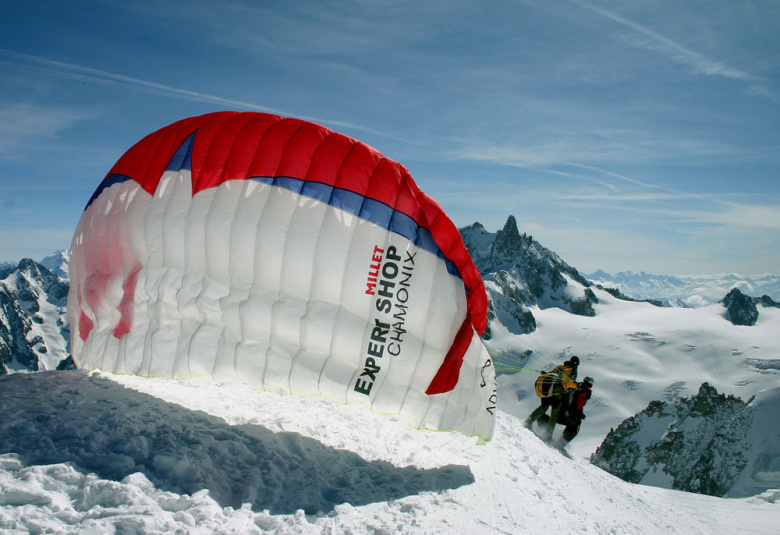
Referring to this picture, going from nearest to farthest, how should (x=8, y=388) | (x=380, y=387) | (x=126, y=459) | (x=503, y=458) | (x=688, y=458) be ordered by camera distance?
1. (x=126, y=459)
2. (x=380, y=387)
3. (x=8, y=388)
4. (x=503, y=458)
5. (x=688, y=458)

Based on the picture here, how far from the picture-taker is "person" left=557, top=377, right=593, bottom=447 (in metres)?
9.89

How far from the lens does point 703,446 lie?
64.4 m

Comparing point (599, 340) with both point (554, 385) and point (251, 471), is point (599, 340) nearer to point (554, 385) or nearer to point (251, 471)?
point (554, 385)

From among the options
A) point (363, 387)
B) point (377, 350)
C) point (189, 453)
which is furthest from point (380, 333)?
point (189, 453)

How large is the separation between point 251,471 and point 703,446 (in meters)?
77.1

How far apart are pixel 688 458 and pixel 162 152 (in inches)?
3038

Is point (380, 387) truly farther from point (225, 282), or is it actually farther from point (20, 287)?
point (20, 287)

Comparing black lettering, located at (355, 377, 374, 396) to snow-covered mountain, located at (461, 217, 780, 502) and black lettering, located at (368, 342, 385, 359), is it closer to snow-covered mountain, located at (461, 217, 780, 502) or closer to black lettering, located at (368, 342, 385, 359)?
black lettering, located at (368, 342, 385, 359)

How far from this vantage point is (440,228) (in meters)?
6.42

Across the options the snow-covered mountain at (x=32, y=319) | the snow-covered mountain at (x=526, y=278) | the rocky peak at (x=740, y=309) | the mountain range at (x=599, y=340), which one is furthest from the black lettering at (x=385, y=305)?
the rocky peak at (x=740, y=309)

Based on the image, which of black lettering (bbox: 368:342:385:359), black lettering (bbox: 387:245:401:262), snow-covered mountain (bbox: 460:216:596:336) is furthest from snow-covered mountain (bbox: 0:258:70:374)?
black lettering (bbox: 387:245:401:262)

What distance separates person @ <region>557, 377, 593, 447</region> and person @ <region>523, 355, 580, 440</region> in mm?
144

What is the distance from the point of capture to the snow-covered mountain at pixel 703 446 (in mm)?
59375

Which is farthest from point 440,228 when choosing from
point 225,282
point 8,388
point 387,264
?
point 8,388
